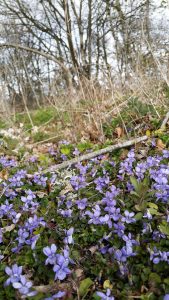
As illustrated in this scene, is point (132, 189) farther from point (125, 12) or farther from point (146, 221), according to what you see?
point (125, 12)

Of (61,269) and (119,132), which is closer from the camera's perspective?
(61,269)

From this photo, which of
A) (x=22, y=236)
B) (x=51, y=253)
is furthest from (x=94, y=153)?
(x=51, y=253)

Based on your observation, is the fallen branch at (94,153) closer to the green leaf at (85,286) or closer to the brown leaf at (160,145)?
the brown leaf at (160,145)

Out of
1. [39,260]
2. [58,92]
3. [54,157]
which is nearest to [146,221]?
[39,260]

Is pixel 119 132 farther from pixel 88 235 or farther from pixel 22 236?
pixel 22 236

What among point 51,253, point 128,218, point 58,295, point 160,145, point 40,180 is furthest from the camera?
point 160,145

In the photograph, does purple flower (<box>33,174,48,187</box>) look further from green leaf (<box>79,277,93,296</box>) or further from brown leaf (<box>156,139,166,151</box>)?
green leaf (<box>79,277,93,296</box>)

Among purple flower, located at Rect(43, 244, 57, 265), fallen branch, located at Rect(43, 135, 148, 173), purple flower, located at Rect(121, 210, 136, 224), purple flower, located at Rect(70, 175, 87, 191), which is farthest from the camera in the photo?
fallen branch, located at Rect(43, 135, 148, 173)

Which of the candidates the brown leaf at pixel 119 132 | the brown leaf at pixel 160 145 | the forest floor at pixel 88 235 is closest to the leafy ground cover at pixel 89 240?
the forest floor at pixel 88 235

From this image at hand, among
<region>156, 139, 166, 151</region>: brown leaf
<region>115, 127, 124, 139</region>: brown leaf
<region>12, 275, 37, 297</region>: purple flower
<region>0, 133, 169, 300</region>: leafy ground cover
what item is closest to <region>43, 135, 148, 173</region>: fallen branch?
<region>156, 139, 166, 151</region>: brown leaf
